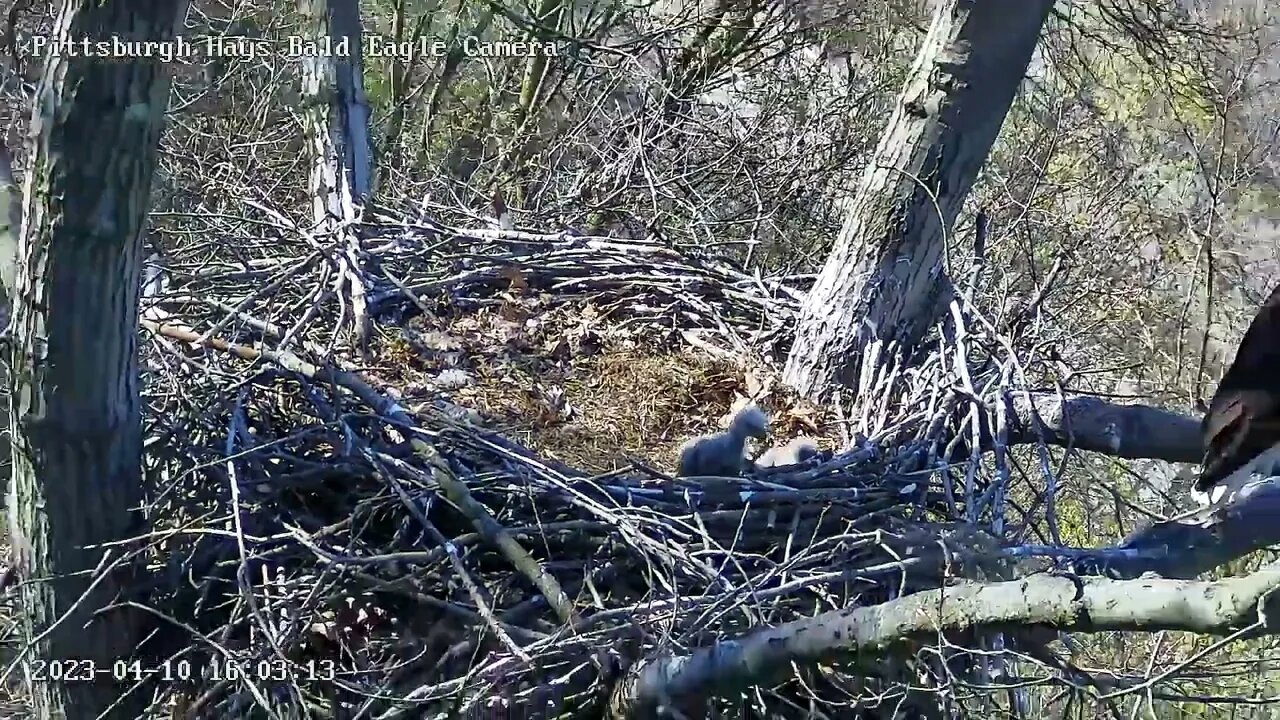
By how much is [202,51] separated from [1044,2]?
4486 millimetres

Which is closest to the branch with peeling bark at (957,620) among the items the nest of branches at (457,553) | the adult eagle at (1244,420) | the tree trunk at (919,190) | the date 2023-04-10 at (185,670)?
the nest of branches at (457,553)

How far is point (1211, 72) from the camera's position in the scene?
691 cm

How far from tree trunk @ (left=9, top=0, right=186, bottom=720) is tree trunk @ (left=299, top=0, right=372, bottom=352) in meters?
2.26

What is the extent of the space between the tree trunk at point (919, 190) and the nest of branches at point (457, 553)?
0.49 metres

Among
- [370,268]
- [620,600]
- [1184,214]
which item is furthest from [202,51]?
[1184,214]

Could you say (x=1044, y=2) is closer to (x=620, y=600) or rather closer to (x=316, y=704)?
(x=620, y=600)

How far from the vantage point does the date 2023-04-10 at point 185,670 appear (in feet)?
7.68

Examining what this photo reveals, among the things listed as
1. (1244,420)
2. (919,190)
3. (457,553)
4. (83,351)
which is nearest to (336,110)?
(919,190)

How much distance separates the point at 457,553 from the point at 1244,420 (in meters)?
2.01

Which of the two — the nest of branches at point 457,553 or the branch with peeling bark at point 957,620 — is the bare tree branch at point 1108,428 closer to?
the nest of branches at point 457,553

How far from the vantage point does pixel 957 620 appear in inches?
65.9

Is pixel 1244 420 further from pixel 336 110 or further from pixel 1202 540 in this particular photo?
pixel 336 110

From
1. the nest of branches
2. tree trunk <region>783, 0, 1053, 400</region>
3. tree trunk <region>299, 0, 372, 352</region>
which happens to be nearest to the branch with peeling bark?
the nest of branches

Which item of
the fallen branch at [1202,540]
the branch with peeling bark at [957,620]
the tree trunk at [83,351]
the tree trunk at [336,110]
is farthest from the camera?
the tree trunk at [336,110]
